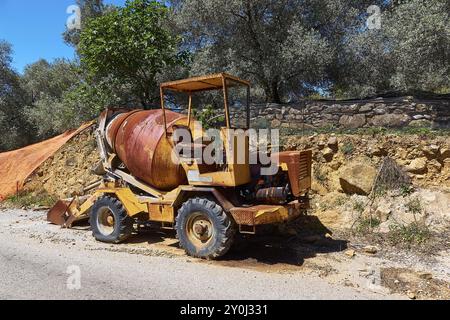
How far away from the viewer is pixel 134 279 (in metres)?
5.39

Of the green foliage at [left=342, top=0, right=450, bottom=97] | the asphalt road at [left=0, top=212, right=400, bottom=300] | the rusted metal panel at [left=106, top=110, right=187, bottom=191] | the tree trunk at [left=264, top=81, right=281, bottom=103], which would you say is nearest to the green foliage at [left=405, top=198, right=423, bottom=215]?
the asphalt road at [left=0, top=212, right=400, bottom=300]


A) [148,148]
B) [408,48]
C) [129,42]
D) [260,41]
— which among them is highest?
[260,41]

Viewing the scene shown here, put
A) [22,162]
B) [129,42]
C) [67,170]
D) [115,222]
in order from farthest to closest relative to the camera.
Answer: [22,162] < [67,170] < [129,42] < [115,222]

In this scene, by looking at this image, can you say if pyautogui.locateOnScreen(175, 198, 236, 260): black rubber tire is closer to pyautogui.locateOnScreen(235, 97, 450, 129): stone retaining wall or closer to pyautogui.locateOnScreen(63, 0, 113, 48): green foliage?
pyautogui.locateOnScreen(235, 97, 450, 129): stone retaining wall

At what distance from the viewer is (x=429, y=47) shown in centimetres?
907

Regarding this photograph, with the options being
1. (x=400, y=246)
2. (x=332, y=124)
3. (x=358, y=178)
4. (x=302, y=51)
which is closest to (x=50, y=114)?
(x=302, y=51)

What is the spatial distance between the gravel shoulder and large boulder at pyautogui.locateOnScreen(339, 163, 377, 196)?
201 centimetres

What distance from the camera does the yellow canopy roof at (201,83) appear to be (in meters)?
6.29

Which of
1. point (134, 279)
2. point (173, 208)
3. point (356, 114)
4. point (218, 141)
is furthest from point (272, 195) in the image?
point (356, 114)

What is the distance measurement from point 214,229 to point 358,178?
139 inches

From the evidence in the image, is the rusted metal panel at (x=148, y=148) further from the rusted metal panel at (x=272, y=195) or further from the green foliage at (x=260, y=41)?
the green foliage at (x=260, y=41)

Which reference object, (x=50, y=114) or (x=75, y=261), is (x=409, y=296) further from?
(x=50, y=114)

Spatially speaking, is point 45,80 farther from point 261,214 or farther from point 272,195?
point 261,214

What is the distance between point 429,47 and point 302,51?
11.8 ft
